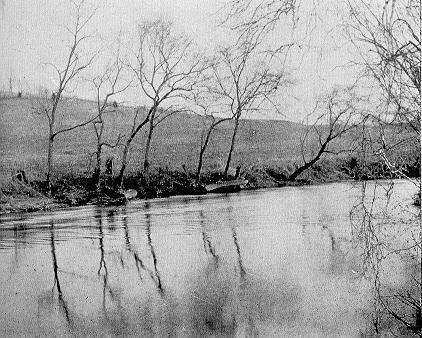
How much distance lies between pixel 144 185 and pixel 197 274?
Answer: 1361 centimetres

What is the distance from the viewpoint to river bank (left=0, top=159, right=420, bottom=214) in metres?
18.2

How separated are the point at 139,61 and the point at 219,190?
6435 mm

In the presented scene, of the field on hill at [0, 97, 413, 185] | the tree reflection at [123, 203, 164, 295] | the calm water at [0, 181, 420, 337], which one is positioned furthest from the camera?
the field on hill at [0, 97, 413, 185]

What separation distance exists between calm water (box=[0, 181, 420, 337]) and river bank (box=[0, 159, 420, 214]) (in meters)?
3.47

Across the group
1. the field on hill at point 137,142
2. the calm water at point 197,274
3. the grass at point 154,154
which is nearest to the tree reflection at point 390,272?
the calm water at point 197,274

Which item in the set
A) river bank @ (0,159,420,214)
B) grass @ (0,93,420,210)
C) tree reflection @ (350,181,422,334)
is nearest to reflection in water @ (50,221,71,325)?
tree reflection @ (350,181,422,334)

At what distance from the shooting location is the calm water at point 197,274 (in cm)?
610

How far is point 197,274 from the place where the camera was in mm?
8406

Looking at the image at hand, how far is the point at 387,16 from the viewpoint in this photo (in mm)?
4781

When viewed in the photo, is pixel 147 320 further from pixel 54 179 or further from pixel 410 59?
pixel 54 179

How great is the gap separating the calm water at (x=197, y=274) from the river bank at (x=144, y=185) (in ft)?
11.4

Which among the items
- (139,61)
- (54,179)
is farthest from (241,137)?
(54,179)

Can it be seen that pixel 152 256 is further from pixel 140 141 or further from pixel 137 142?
pixel 140 141

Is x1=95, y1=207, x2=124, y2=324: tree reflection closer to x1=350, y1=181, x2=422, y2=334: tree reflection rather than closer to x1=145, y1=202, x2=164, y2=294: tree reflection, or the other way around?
x1=145, y1=202, x2=164, y2=294: tree reflection
